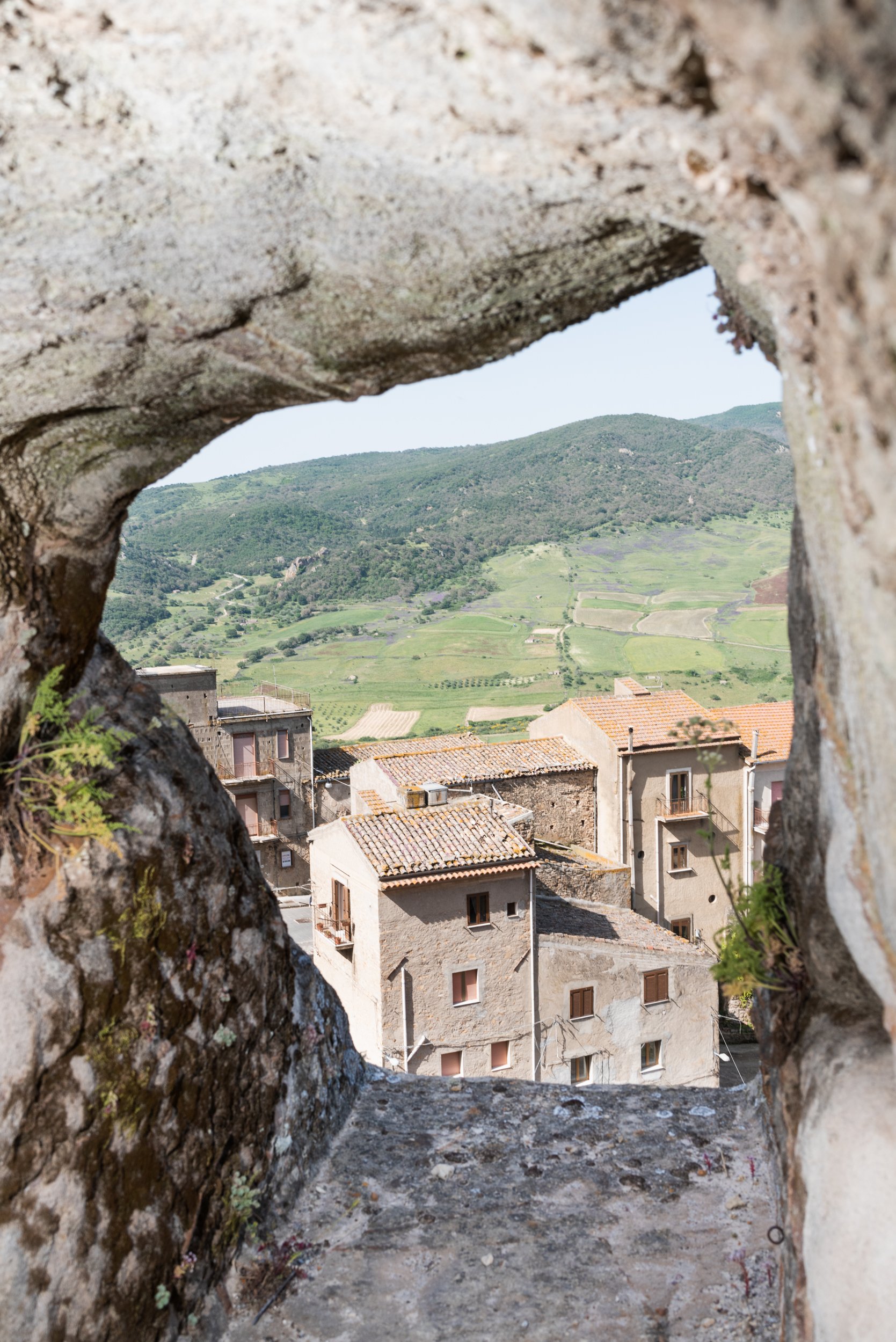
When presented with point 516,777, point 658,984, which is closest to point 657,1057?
point 658,984

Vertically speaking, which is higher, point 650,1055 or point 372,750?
point 372,750

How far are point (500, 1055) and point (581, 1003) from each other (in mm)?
1851

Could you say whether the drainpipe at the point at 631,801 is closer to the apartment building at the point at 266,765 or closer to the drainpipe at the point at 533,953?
the drainpipe at the point at 533,953

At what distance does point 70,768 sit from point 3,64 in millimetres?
3083

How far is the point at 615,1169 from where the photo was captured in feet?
20.4

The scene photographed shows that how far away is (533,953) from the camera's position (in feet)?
65.0

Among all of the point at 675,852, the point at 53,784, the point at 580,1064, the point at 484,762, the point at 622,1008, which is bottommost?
the point at 580,1064

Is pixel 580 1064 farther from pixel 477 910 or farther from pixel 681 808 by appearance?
pixel 681 808

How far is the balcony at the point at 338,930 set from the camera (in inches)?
774

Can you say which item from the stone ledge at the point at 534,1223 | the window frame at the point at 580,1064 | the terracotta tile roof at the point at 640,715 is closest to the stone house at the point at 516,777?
the terracotta tile roof at the point at 640,715

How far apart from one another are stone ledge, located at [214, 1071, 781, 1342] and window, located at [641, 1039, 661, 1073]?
1436cm

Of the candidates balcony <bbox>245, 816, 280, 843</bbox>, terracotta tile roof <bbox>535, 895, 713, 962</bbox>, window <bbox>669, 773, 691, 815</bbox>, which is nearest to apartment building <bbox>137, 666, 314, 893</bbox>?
balcony <bbox>245, 816, 280, 843</bbox>

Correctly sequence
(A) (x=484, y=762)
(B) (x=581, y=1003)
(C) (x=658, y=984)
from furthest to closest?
(A) (x=484, y=762) < (C) (x=658, y=984) < (B) (x=581, y=1003)

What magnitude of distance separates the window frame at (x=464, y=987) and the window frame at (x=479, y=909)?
0.86 meters
